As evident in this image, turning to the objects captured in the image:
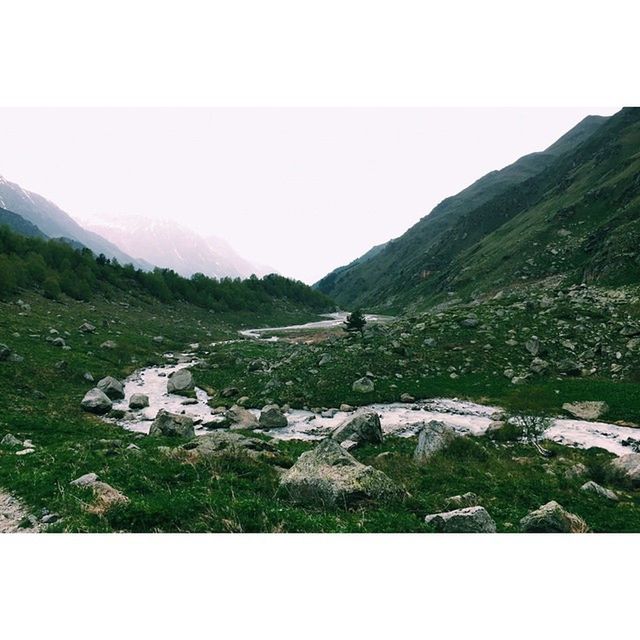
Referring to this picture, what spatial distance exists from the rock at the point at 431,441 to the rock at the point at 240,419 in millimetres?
10888

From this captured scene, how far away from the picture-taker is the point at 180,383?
32500 millimetres

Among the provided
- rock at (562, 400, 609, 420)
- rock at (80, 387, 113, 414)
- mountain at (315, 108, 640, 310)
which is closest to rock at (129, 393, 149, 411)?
rock at (80, 387, 113, 414)

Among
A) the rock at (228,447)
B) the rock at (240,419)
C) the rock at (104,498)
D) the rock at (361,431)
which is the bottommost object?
the rock at (240,419)

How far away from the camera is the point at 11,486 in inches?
451

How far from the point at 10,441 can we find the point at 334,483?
47.0ft

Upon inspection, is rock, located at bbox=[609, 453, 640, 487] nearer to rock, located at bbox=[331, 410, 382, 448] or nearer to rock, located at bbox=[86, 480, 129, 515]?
rock, located at bbox=[331, 410, 382, 448]

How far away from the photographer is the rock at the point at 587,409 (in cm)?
2411

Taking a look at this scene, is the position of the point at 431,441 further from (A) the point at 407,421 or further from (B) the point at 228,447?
(B) the point at 228,447

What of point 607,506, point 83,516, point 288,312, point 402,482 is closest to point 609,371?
point 607,506

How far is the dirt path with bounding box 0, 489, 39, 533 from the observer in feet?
31.4

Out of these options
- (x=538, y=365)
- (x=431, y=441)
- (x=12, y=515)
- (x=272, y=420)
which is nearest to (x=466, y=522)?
(x=431, y=441)

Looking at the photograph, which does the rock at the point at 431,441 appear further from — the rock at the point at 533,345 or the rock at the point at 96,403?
the rock at the point at 96,403

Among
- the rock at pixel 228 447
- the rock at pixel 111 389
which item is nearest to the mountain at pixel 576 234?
the rock at pixel 228 447

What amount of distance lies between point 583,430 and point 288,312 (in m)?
109
